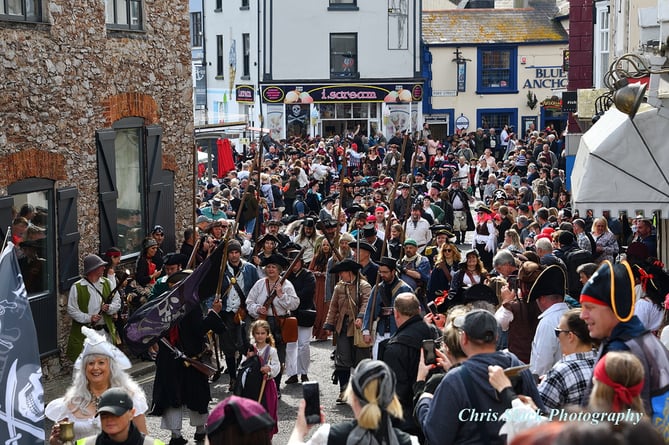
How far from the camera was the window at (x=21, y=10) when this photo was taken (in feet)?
42.3

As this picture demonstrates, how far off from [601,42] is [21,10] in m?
16.7

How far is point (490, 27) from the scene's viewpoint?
4975 cm

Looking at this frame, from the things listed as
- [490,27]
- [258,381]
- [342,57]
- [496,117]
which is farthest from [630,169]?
[490,27]

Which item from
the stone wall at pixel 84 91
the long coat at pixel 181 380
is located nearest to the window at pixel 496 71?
the stone wall at pixel 84 91

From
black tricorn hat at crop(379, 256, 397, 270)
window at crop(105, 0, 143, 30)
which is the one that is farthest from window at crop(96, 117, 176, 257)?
black tricorn hat at crop(379, 256, 397, 270)

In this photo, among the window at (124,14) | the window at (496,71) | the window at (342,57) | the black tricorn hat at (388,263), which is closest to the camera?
the black tricorn hat at (388,263)

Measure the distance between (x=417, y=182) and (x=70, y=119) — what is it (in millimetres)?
14699

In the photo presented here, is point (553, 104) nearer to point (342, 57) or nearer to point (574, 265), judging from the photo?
point (342, 57)

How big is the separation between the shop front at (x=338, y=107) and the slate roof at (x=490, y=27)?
293 cm

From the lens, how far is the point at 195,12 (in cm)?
5419

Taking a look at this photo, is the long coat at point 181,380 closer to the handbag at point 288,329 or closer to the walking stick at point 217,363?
the handbag at point 288,329

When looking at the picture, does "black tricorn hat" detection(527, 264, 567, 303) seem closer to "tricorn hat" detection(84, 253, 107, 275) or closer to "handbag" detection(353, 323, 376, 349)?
"handbag" detection(353, 323, 376, 349)

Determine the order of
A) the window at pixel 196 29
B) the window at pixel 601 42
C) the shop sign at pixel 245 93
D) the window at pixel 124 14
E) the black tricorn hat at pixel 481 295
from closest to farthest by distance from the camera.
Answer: the black tricorn hat at pixel 481 295
the window at pixel 124 14
the window at pixel 601 42
the shop sign at pixel 245 93
the window at pixel 196 29

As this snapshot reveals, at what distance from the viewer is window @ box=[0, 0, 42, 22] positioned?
12.9 m
